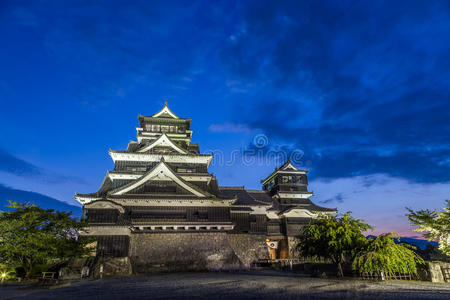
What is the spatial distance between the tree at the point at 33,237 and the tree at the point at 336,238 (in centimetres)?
1498

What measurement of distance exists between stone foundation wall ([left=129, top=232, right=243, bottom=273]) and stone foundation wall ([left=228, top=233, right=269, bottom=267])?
374cm

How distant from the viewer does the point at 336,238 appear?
13.8m

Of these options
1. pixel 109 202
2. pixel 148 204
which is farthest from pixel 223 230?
pixel 109 202

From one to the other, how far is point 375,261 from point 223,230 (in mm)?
11884

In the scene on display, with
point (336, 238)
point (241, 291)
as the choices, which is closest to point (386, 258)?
point (336, 238)

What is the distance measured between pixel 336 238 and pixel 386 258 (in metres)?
2.75

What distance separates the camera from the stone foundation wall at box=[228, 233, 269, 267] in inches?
933

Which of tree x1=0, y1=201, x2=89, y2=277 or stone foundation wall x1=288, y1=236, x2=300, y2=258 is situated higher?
tree x1=0, y1=201, x2=89, y2=277

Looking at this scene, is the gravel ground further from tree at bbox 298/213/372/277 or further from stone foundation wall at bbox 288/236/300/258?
stone foundation wall at bbox 288/236/300/258

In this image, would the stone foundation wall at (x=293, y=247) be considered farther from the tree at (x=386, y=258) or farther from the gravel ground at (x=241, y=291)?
the gravel ground at (x=241, y=291)

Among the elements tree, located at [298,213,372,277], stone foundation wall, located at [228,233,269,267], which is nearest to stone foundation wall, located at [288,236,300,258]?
stone foundation wall, located at [228,233,269,267]

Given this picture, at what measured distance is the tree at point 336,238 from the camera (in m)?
13.6

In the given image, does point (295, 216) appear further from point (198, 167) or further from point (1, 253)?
point (1, 253)

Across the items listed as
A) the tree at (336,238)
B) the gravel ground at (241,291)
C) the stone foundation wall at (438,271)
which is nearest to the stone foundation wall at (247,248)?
the tree at (336,238)
